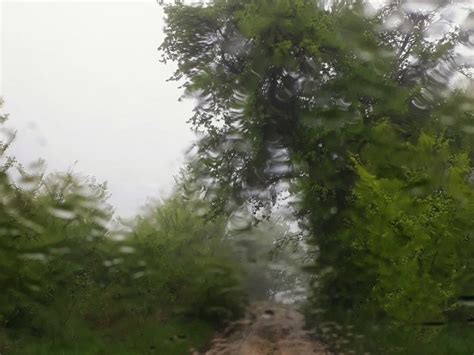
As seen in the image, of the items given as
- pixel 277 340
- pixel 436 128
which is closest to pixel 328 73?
pixel 436 128

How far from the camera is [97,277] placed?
Answer: 1534cm

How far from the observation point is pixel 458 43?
66.4ft

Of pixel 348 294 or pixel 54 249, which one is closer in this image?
pixel 54 249

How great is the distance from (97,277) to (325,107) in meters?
9.19

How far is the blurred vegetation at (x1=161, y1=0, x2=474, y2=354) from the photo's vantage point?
15.5 m

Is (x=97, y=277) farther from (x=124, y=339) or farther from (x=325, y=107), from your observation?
(x=325, y=107)

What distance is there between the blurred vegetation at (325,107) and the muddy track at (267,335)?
64 centimetres

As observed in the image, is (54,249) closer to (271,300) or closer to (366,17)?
(271,300)

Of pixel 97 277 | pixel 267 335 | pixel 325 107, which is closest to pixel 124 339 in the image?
pixel 97 277

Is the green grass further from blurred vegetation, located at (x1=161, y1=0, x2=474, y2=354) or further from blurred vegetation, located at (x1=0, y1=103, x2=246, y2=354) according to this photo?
blurred vegetation, located at (x1=161, y1=0, x2=474, y2=354)

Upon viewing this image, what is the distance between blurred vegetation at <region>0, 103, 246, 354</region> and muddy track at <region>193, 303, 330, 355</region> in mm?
563

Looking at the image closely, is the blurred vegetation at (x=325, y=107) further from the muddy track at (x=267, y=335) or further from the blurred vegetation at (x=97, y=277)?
the blurred vegetation at (x=97, y=277)

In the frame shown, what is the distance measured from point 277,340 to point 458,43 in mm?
13718

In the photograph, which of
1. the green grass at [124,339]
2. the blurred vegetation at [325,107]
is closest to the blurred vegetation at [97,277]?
the green grass at [124,339]
